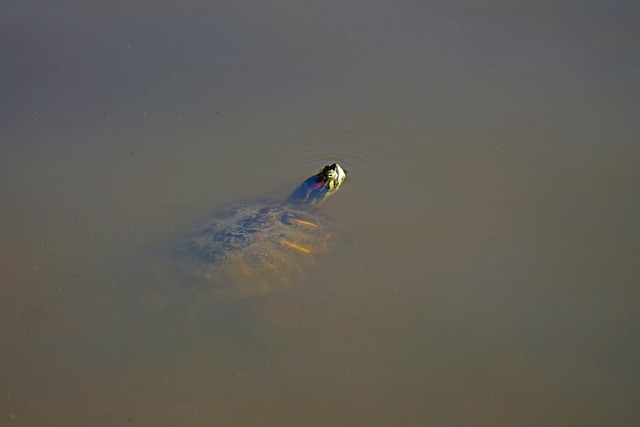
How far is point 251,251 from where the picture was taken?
11.0 ft

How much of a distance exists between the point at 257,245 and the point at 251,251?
1.9 inches

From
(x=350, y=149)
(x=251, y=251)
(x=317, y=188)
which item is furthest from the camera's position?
(x=350, y=149)

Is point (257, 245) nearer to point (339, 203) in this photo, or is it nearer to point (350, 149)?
point (339, 203)

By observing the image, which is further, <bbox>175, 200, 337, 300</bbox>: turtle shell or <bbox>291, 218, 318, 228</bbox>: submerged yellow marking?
<bbox>291, 218, 318, 228</bbox>: submerged yellow marking

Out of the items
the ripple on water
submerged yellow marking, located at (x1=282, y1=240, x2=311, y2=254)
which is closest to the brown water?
the ripple on water

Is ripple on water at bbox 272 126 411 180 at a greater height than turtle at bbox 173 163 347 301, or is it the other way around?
ripple on water at bbox 272 126 411 180

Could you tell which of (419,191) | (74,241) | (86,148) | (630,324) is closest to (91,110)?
(86,148)

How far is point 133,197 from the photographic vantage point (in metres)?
3.76

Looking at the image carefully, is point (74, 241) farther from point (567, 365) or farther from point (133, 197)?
point (567, 365)

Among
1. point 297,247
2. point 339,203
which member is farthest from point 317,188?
point 297,247

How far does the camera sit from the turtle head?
3602mm

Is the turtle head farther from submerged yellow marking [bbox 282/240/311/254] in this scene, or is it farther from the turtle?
submerged yellow marking [bbox 282/240/311/254]

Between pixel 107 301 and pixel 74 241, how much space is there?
47 centimetres

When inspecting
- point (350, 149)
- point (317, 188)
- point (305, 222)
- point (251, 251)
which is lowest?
point (251, 251)
